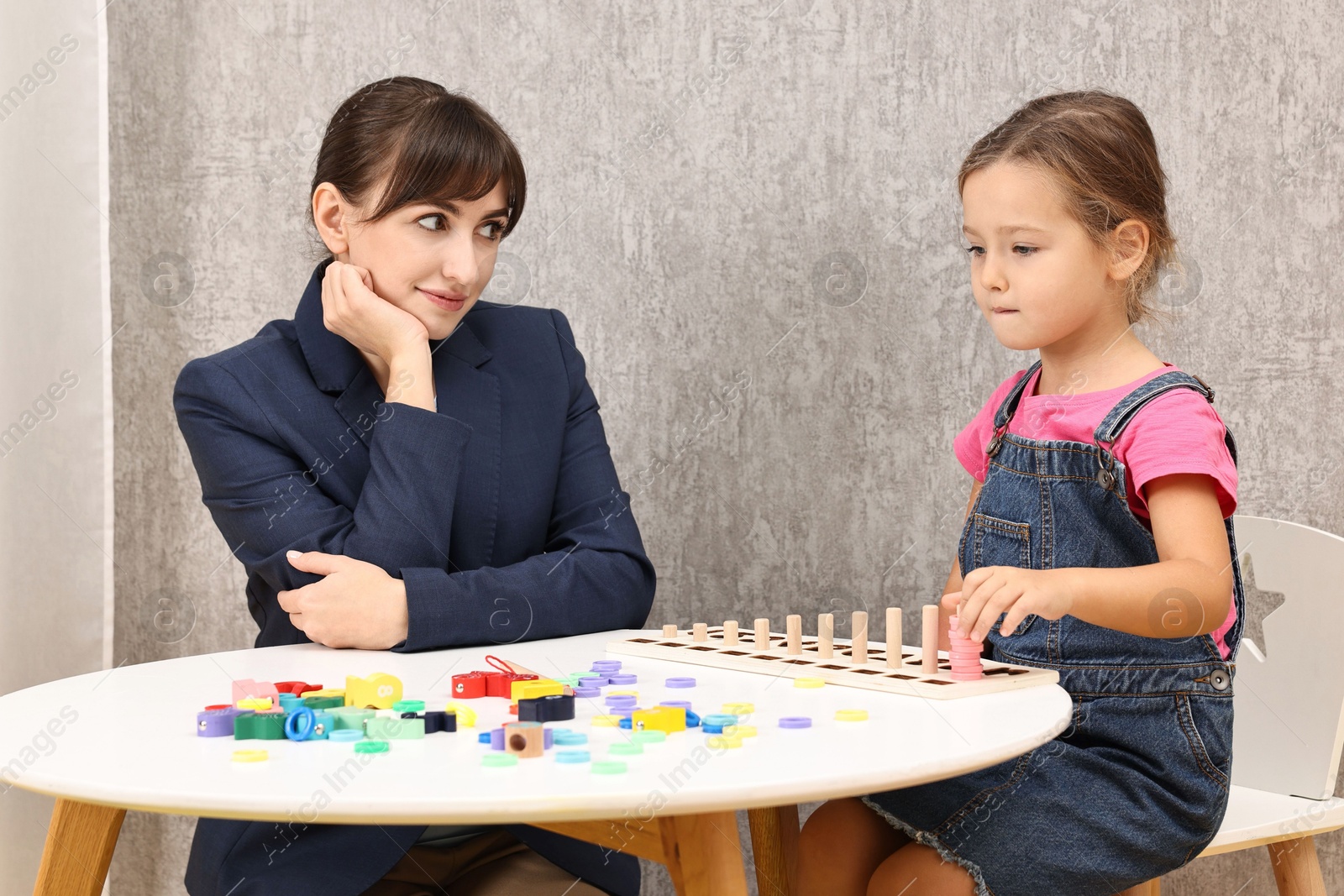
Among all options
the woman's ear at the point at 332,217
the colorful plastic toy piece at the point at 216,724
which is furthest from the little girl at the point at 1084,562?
the woman's ear at the point at 332,217

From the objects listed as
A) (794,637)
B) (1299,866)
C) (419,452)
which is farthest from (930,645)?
(1299,866)

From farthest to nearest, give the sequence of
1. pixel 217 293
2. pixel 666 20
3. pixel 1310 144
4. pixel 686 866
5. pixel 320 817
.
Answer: pixel 217 293 → pixel 666 20 → pixel 1310 144 → pixel 686 866 → pixel 320 817

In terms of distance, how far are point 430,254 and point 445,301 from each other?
7 centimetres

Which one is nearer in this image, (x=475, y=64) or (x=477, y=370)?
(x=477, y=370)

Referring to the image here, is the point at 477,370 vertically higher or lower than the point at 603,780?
higher

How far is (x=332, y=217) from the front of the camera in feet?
5.12

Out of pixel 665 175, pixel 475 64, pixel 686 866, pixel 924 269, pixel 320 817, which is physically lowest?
pixel 686 866

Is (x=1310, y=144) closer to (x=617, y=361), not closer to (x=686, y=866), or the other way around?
(x=617, y=361)

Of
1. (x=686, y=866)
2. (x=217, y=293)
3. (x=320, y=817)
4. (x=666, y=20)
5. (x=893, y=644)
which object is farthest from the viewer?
(x=217, y=293)

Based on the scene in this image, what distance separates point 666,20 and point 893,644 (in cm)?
133

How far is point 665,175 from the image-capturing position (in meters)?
2.06

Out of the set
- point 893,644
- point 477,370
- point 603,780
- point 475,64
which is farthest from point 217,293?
point 603,780

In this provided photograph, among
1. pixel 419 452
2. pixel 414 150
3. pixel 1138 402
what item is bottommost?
pixel 419 452

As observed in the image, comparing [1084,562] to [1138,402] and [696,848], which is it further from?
[696,848]
